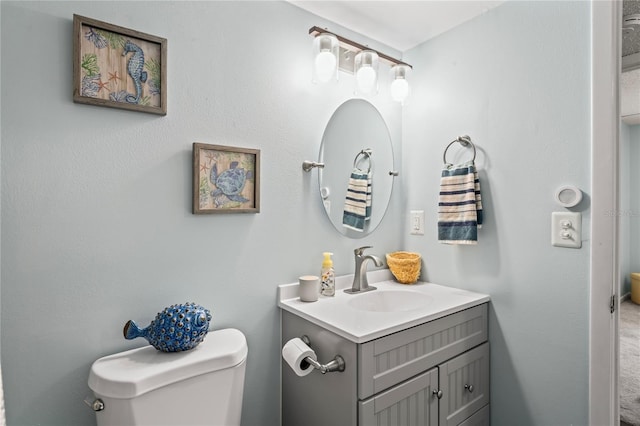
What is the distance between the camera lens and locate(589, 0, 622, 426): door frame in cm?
118

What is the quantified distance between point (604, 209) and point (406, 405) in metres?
0.97

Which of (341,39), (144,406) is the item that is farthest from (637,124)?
(144,406)

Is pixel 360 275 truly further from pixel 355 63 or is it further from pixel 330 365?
pixel 355 63

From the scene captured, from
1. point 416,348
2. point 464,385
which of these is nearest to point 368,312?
point 416,348

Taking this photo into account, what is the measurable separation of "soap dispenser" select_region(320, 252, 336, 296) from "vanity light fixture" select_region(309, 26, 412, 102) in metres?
0.79

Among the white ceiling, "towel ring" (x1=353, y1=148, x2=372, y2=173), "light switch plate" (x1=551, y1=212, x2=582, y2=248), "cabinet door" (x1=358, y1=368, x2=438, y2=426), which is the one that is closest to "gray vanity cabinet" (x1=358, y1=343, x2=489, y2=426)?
"cabinet door" (x1=358, y1=368, x2=438, y2=426)

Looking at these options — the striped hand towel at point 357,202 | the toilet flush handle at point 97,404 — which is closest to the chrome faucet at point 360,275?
the striped hand towel at point 357,202

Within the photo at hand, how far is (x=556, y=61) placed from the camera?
1312 mm

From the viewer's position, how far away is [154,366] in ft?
3.25

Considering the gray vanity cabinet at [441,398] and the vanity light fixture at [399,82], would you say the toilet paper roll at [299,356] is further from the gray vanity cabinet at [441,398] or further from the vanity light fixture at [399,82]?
the vanity light fixture at [399,82]

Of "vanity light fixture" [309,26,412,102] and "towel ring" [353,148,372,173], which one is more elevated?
"vanity light fixture" [309,26,412,102]

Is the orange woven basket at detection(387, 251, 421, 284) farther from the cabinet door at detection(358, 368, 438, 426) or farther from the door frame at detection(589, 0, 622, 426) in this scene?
the door frame at detection(589, 0, 622, 426)

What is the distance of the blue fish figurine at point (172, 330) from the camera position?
1.03 metres

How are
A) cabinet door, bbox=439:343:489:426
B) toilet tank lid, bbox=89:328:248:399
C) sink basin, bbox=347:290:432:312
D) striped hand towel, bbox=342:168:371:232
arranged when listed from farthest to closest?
striped hand towel, bbox=342:168:371:232
sink basin, bbox=347:290:432:312
cabinet door, bbox=439:343:489:426
toilet tank lid, bbox=89:328:248:399
